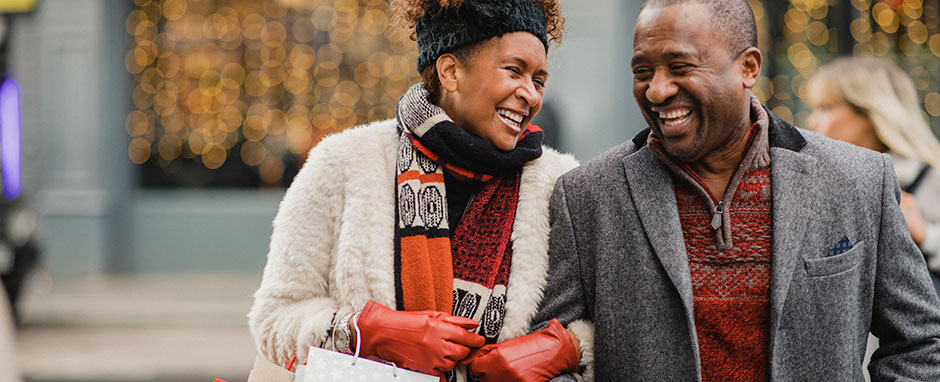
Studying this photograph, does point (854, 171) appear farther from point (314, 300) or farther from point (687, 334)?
point (314, 300)

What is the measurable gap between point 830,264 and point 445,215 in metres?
0.99

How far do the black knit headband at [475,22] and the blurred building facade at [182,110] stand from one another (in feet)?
23.0

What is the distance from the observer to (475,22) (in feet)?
7.63

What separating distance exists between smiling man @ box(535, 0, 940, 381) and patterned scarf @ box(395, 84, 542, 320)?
32 cm

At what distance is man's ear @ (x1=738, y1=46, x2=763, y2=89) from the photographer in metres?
2.07

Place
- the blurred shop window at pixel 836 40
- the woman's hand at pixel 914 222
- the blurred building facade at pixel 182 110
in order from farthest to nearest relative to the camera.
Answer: the blurred building facade at pixel 182 110 < the blurred shop window at pixel 836 40 < the woman's hand at pixel 914 222

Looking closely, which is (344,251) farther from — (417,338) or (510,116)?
(510,116)

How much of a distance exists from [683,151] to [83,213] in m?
8.93

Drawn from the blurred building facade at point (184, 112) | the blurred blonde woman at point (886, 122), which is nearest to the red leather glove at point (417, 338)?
the blurred blonde woman at point (886, 122)

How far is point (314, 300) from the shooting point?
229cm

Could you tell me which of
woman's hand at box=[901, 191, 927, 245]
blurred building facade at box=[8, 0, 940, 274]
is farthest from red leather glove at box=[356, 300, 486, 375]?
blurred building facade at box=[8, 0, 940, 274]

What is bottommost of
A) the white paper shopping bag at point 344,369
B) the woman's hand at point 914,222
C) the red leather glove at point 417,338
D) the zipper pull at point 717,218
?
the white paper shopping bag at point 344,369

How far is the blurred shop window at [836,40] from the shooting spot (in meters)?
8.46

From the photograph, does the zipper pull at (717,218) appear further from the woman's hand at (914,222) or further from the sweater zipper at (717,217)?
the woman's hand at (914,222)
